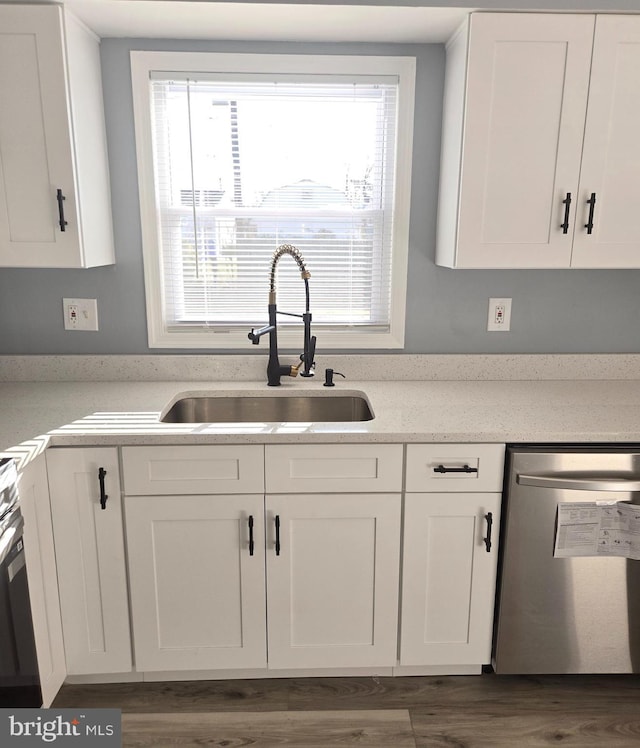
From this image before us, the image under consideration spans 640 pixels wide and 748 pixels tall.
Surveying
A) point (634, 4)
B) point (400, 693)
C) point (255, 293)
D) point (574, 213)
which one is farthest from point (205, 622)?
point (634, 4)

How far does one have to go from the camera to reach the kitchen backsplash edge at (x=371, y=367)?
237 cm

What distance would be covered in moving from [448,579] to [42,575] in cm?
127

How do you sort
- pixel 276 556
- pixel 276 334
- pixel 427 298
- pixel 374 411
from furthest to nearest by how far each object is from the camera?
pixel 427 298 → pixel 276 334 → pixel 374 411 → pixel 276 556

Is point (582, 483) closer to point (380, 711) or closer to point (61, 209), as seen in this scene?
point (380, 711)

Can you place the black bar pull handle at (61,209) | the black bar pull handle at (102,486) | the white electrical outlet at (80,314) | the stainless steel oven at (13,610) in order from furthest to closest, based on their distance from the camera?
the white electrical outlet at (80,314), the black bar pull handle at (61,209), the black bar pull handle at (102,486), the stainless steel oven at (13,610)

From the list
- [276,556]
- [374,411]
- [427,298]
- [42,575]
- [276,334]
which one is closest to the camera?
[42,575]

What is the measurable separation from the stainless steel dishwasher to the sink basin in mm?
684

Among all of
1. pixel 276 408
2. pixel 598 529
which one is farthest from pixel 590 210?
pixel 276 408

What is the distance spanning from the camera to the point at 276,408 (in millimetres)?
2297

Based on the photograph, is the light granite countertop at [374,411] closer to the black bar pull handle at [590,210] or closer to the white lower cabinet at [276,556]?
the white lower cabinet at [276,556]

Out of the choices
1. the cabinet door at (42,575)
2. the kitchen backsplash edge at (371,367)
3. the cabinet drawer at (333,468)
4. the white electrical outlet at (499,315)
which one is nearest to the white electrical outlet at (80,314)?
the kitchen backsplash edge at (371,367)

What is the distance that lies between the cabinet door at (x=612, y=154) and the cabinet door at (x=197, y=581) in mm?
1441

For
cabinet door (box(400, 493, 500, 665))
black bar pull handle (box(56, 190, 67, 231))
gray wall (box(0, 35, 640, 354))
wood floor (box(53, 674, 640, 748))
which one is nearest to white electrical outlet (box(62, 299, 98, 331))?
gray wall (box(0, 35, 640, 354))

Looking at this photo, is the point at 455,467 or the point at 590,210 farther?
the point at 590,210
